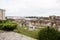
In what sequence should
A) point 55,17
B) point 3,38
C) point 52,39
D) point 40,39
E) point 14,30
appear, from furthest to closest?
point 14,30 < point 55,17 < point 3,38 < point 40,39 < point 52,39

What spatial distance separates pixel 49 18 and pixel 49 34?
10.7 ft

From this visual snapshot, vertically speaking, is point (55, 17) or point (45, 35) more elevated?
point (55, 17)

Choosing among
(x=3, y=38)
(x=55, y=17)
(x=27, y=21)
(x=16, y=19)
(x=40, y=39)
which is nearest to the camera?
(x=40, y=39)

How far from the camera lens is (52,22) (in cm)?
1016

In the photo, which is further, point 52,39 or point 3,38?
point 3,38

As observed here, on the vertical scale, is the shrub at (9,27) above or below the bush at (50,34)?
below

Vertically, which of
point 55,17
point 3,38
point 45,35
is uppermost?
point 55,17

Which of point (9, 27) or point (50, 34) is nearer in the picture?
point (50, 34)

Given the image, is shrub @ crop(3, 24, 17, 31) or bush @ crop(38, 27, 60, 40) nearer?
bush @ crop(38, 27, 60, 40)

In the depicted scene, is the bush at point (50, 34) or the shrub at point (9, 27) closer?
the bush at point (50, 34)

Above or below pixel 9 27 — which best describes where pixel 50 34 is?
above

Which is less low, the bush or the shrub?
the bush

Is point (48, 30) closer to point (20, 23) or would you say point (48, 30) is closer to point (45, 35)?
point (45, 35)

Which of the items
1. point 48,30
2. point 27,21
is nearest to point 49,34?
point 48,30
